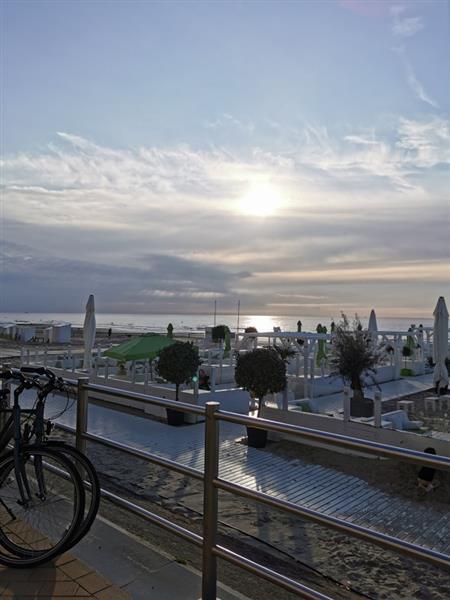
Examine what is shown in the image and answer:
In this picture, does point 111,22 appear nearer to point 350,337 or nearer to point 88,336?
point 350,337

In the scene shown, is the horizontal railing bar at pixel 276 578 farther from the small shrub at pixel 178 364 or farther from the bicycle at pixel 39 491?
the small shrub at pixel 178 364

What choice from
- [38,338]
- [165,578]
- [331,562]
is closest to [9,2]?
[165,578]

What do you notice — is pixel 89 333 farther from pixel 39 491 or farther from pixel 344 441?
pixel 344 441

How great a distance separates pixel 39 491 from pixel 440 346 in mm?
11647

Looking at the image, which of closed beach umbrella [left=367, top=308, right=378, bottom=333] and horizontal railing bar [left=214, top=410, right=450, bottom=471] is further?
closed beach umbrella [left=367, top=308, right=378, bottom=333]

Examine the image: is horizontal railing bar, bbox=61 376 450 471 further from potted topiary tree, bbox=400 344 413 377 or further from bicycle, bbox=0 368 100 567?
potted topiary tree, bbox=400 344 413 377

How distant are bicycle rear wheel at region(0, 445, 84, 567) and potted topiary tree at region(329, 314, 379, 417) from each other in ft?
28.3

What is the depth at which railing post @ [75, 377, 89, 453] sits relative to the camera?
10.2ft

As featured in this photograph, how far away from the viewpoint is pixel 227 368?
50.4 ft

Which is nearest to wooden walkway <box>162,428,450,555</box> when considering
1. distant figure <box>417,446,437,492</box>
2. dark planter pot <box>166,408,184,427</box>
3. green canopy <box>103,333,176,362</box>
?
distant figure <box>417,446,437,492</box>

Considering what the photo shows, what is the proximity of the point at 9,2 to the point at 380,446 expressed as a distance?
6549 mm

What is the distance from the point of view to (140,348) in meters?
11.4

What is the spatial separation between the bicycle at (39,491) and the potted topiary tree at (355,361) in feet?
28.2

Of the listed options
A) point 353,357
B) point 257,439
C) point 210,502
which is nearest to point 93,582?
point 210,502
